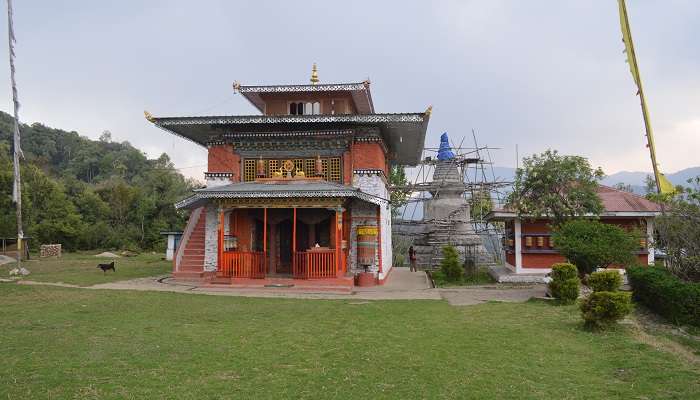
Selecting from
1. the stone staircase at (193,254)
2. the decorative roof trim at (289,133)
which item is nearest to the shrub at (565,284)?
the decorative roof trim at (289,133)

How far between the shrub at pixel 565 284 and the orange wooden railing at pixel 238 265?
10.3m

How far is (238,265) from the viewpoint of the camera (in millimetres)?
19047

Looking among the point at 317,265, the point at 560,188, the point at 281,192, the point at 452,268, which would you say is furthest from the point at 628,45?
the point at 317,265

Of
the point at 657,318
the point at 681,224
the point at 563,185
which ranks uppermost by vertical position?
the point at 563,185

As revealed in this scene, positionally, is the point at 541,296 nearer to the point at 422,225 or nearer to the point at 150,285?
the point at 150,285

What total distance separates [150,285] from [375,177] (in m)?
9.61

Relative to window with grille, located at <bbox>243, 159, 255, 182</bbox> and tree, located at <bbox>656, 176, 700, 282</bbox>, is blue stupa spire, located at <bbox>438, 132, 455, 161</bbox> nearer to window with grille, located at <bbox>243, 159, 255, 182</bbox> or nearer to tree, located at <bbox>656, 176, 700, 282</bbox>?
window with grille, located at <bbox>243, 159, 255, 182</bbox>

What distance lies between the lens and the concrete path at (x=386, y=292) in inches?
631

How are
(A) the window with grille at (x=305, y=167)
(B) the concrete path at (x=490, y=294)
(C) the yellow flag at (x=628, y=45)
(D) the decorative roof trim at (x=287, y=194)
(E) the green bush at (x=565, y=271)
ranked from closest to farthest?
(E) the green bush at (x=565, y=271), (B) the concrete path at (x=490, y=294), (C) the yellow flag at (x=628, y=45), (D) the decorative roof trim at (x=287, y=194), (A) the window with grille at (x=305, y=167)

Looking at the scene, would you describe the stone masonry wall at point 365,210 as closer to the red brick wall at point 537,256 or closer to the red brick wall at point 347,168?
Result: the red brick wall at point 347,168

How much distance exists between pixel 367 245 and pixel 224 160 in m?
7.22

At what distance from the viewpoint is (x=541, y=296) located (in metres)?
15.9

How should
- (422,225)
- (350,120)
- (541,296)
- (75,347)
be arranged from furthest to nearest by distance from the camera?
(422,225) < (350,120) < (541,296) < (75,347)

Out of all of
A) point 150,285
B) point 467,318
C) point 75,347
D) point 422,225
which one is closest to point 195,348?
point 75,347
